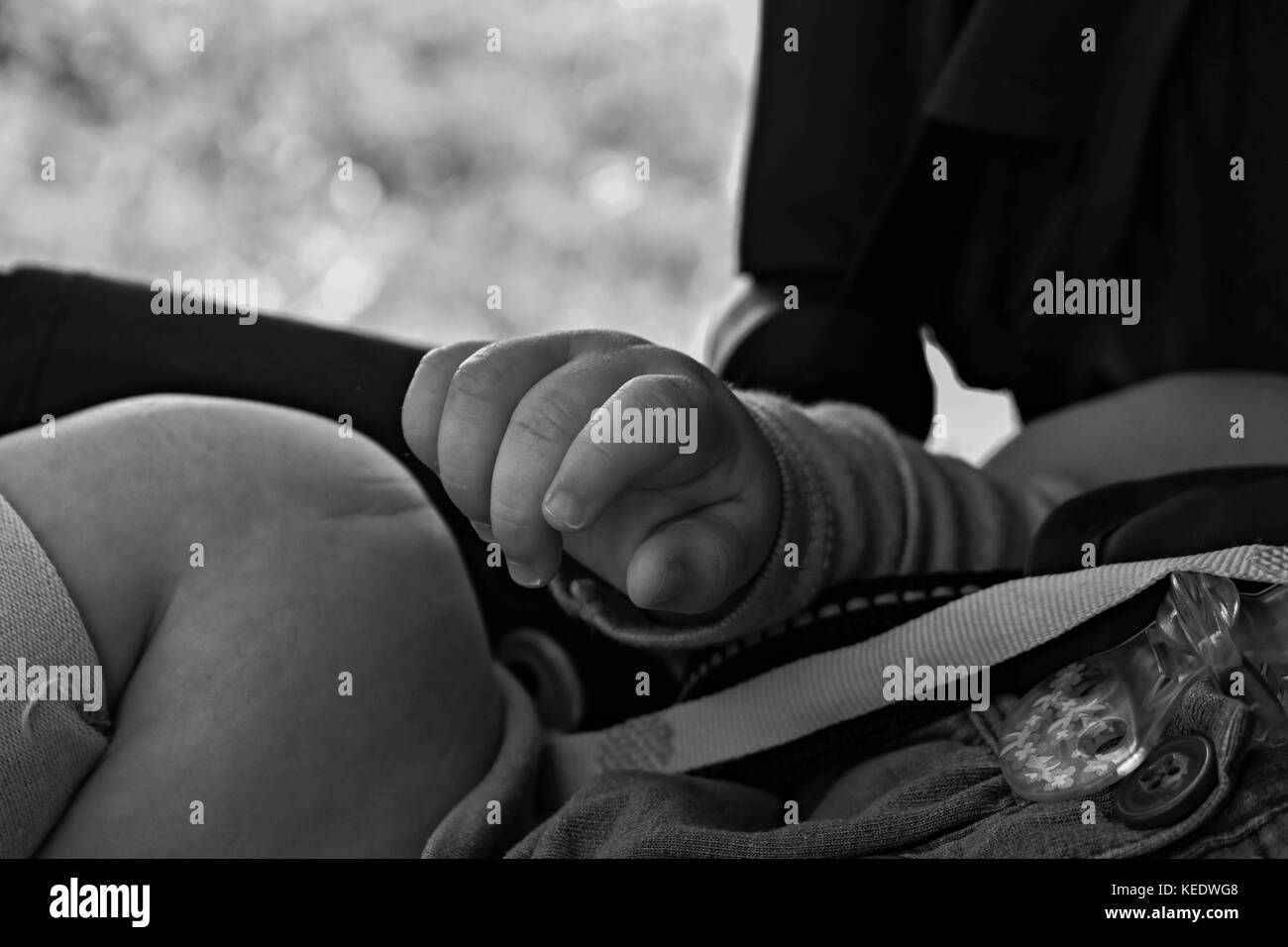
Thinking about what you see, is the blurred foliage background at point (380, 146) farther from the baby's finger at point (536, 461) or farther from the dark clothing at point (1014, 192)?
the baby's finger at point (536, 461)

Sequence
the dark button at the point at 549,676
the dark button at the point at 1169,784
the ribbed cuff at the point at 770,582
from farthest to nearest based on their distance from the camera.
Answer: the dark button at the point at 549,676 → the ribbed cuff at the point at 770,582 → the dark button at the point at 1169,784

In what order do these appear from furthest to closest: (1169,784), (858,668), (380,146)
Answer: (380,146) → (858,668) → (1169,784)

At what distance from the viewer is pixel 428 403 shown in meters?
0.44

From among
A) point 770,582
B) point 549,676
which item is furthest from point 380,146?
point 770,582

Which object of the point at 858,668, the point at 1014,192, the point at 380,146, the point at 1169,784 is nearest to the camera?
the point at 1169,784

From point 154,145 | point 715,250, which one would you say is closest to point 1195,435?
point 715,250

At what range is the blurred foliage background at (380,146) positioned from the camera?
1.94 metres

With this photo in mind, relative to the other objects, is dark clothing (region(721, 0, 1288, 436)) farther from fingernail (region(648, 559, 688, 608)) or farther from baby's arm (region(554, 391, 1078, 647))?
fingernail (region(648, 559, 688, 608))

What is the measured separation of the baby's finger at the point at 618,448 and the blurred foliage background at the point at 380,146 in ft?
5.00

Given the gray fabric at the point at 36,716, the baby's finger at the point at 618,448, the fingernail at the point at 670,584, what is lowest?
the gray fabric at the point at 36,716

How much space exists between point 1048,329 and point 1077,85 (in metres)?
0.15

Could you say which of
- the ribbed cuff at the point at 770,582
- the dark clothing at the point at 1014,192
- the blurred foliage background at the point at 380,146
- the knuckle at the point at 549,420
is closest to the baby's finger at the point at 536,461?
the knuckle at the point at 549,420

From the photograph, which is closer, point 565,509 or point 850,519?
point 565,509

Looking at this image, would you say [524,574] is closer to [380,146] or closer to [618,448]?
[618,448]
